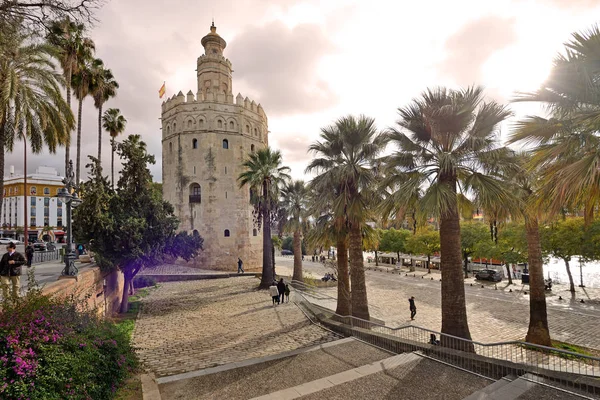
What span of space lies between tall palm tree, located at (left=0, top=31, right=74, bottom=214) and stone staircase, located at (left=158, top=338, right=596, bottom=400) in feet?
30.6

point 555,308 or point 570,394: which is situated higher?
point 570,394

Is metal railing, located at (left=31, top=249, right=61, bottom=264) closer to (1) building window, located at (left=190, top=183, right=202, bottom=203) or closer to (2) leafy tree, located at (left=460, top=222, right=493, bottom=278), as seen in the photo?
(1) building window, located at (left=190, top=183, right=202, bottom=203)

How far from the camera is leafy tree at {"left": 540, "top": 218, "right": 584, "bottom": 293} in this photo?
20344mm

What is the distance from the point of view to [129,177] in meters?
14.8

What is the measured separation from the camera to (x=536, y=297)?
10.5 m

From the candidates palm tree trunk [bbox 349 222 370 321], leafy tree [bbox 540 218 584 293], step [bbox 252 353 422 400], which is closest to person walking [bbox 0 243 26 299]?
step [bbox 252 353 422 400]

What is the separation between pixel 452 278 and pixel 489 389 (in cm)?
333

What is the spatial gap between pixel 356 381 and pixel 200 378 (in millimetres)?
3511

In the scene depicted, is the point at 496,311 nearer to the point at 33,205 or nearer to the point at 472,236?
the point at 472,236

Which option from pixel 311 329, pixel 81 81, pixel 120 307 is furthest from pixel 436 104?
pixel 81 81

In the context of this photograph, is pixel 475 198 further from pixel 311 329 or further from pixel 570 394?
pixel 311 329

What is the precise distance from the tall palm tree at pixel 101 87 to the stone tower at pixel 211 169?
8264mm

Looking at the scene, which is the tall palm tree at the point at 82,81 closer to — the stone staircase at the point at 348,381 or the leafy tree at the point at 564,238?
the stone staircase at the point at 348,381

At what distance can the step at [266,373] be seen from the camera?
6.35 meters
